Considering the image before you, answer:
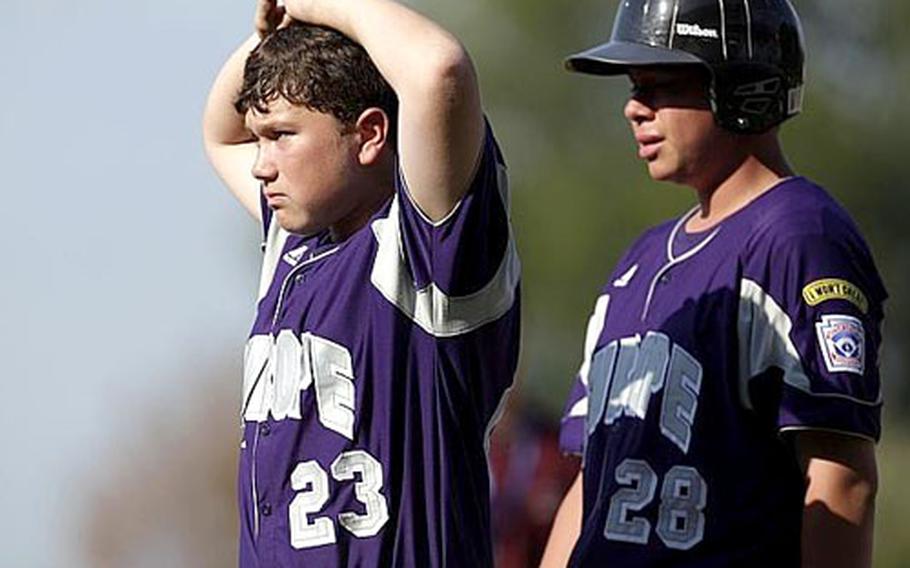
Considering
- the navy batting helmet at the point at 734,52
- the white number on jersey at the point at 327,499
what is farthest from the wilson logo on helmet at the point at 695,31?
the white number on jersey at the point at 327,499

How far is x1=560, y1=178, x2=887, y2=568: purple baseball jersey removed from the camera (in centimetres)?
484

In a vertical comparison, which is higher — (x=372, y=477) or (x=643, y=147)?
(x=643, y=147)

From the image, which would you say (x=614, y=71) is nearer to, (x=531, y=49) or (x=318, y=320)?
(x=318, y=320)

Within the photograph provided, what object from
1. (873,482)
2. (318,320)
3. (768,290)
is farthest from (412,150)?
(873,482)

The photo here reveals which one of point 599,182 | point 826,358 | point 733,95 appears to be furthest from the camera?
point 599,182

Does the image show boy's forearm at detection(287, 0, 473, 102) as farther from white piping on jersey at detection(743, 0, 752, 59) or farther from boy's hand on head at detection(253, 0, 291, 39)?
white piping on jersey at detection(743, 0, 752, 59)

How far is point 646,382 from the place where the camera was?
16.8 feet

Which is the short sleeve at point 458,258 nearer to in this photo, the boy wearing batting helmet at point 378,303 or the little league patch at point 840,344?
the boy wearing batting helmet at point 378,303

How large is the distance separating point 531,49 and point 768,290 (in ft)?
49.1

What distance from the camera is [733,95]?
16.9 feet

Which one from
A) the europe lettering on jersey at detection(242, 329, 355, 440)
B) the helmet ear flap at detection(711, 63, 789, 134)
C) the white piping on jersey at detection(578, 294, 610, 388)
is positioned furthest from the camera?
the white piping on jersey at detection(578, 294, 610, 388)

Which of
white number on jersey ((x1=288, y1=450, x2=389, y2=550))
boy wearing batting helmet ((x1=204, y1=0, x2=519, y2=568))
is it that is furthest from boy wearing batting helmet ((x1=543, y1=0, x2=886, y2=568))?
white number on jersey ((x1=288, y1=450, x2=389, y2=550))

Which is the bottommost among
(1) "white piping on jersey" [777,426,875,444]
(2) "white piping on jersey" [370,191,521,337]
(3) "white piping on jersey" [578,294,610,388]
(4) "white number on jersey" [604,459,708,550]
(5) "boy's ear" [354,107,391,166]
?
(4) "white number on jersey" [604,459,708,550]

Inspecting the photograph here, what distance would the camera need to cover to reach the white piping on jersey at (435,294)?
14.7 ft
